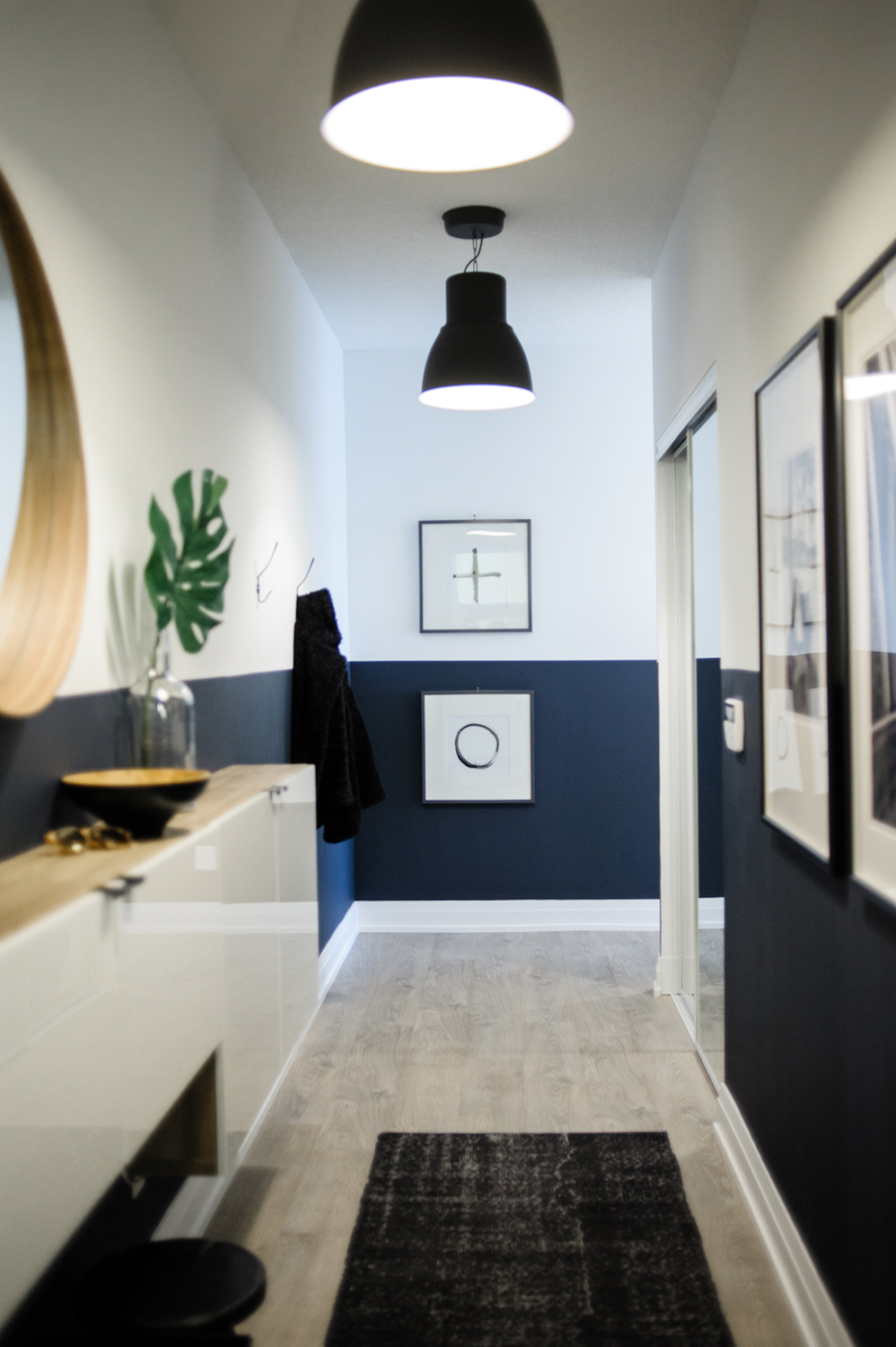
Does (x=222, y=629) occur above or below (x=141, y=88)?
below

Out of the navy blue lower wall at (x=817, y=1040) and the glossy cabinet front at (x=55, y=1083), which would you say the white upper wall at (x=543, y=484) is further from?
the glossy cabinet front at (x=55, y=1083)

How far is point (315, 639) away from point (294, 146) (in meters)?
1.63

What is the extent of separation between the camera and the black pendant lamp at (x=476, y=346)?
136 inches

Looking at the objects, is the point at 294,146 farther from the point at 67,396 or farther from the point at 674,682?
the point at 674,682

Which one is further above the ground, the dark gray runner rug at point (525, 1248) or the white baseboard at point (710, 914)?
the white baseboard at point (710, 914)

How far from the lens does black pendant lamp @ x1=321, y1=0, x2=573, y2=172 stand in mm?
1510

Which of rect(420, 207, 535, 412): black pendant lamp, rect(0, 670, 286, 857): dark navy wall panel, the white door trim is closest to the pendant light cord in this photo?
→ rect(420, 207, 535, 412): black pendant lamp

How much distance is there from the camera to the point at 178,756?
207cm

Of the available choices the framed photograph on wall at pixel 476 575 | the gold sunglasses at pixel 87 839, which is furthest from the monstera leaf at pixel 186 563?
the framed photograph on wall at pixel 476 575

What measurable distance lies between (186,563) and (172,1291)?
1.31m

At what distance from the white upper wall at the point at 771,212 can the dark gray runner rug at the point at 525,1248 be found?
4.20 feet

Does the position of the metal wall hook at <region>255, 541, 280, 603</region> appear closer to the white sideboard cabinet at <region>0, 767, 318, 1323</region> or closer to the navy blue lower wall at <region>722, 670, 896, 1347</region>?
the white sideboard cabinet at <region>0, 767, 318, 1323</region>

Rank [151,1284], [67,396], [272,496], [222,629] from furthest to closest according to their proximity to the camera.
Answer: [272,496]
[222,629]
[67,396]
[151,1284]

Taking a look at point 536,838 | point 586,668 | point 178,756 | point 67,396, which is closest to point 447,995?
point 536,838
